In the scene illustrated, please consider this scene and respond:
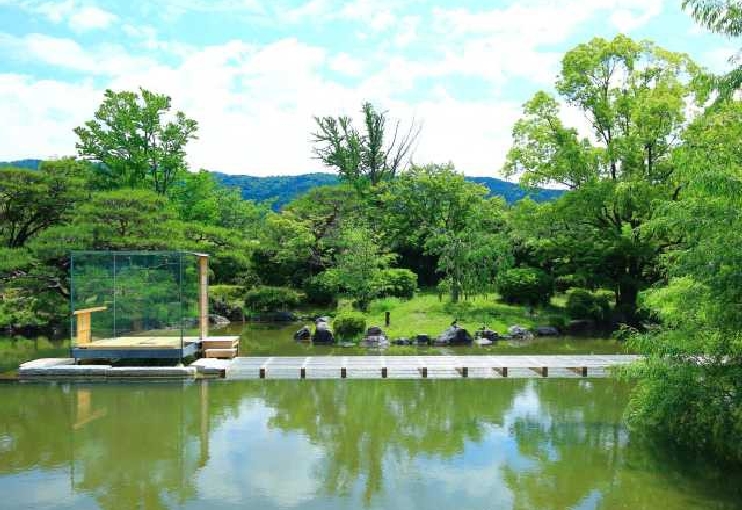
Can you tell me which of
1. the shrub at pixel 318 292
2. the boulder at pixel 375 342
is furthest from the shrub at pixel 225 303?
the boulder at pixel 375 342

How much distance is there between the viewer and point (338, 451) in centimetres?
869

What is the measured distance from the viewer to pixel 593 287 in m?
26.1

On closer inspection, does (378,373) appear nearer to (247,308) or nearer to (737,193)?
(737,193)

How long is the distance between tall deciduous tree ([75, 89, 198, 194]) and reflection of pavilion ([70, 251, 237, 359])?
13.4 meters

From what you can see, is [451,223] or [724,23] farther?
[451,223]

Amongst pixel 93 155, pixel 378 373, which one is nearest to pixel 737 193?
pixel 378 373

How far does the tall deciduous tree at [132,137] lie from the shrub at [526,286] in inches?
583

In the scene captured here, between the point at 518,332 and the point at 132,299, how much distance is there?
37.0 ft

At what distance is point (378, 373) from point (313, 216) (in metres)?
16.0

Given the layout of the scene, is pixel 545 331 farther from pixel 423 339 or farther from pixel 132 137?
pixel 132 137

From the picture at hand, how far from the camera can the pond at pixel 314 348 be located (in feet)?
56.3

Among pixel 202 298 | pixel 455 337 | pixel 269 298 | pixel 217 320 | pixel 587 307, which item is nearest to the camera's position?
pixel 202 298

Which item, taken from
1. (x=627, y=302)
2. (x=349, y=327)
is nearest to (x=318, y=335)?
(x=349, y=327)

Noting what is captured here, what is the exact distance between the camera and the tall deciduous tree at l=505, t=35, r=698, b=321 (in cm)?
2134
